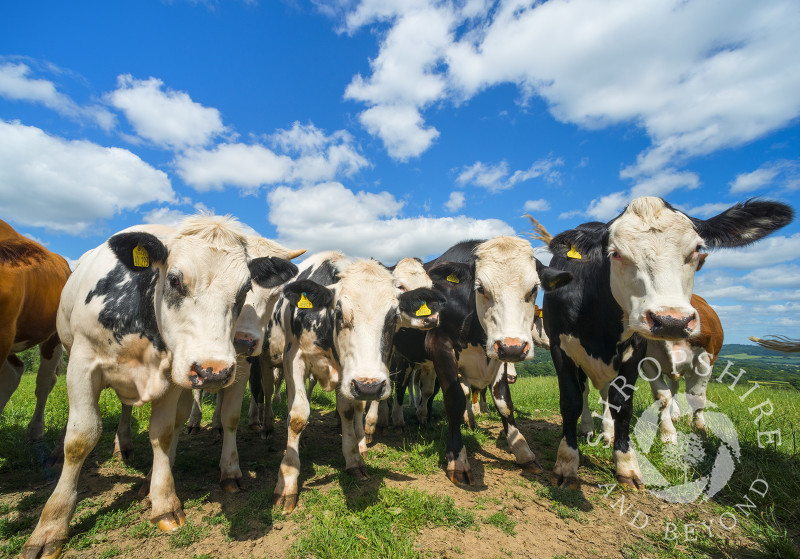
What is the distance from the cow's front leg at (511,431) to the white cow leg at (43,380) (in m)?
6.28

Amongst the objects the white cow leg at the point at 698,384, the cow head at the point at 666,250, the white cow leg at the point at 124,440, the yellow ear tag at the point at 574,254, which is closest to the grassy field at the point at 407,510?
the white cow leg at the point at 124,440

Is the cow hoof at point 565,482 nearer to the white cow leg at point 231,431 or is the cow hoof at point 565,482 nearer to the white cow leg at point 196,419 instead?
the white cow leg at point 231,431

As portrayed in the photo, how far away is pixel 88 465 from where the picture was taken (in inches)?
183

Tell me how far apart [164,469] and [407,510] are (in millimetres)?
2271

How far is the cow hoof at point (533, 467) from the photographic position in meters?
4.79

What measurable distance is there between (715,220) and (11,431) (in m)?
9.67

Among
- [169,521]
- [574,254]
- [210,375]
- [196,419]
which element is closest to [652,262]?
[574,254]

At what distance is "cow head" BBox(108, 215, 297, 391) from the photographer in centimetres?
290

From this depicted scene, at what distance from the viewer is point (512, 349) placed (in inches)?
153

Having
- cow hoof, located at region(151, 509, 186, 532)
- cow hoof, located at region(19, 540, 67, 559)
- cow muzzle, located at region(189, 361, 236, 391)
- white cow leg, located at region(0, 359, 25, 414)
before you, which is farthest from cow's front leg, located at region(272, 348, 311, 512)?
white cow leg, located at region(0, 359, 25, 414)

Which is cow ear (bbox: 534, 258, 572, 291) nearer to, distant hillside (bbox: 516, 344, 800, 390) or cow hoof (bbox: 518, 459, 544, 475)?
distant hillside (bbox: 516, 344, 800, 390)

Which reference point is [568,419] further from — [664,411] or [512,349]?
[664,411]

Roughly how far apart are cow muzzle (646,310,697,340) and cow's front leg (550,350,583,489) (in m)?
1.57

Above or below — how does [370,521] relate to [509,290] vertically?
below
